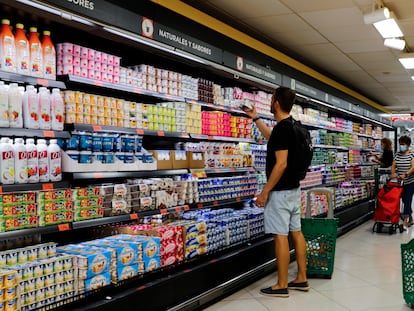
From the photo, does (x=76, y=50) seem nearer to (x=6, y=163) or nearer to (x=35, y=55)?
(x=35, y=55)

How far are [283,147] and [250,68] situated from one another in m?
1.37

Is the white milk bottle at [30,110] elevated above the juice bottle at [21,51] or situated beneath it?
situated beneath

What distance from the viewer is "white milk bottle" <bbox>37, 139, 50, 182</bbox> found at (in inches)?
122

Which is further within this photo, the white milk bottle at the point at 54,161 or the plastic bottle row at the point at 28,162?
the white milk bottle at the point at 54,161

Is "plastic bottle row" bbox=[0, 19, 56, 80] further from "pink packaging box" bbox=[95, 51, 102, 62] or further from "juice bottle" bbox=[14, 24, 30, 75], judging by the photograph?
"pink packaging box" bbox=[95, 51, 102, 62]

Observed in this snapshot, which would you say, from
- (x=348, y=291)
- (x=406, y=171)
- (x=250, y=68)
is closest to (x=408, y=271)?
(x=348, y=291)

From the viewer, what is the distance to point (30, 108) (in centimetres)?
306

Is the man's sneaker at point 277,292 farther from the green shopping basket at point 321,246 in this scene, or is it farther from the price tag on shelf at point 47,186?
the price tag on shelf at point 47,186

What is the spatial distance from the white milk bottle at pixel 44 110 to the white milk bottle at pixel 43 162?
4.9 inches

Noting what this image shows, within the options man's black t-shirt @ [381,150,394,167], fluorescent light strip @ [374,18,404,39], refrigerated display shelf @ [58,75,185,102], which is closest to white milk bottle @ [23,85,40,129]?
refrigerated display shelf @ [58,75,185,102]

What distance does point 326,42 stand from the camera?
6.62m

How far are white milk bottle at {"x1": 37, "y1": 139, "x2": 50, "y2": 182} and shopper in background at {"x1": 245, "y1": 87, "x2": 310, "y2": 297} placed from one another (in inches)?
77.4

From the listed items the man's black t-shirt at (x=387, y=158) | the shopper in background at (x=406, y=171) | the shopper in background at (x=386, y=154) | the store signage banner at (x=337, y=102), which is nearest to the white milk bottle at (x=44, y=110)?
the store signage banner at (x=337, y=102)

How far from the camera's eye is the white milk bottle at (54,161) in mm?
3176
